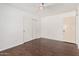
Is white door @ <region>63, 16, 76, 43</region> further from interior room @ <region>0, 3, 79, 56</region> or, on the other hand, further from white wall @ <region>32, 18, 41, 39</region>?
white wall @ <region>32, 18, 41, 39</region>

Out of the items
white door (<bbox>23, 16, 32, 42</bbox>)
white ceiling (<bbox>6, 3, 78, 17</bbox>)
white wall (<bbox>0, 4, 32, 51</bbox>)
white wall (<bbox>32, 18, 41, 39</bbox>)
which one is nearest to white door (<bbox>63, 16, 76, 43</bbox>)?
white ceiling (<bbox>6, 3, 78, 17</bbox>)

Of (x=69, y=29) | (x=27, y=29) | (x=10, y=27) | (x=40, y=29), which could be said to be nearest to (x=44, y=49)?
(x=40, y=29)

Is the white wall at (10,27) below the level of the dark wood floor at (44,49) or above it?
above

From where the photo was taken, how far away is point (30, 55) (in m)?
2.09

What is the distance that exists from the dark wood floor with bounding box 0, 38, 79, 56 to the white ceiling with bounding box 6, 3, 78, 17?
19.4 inches

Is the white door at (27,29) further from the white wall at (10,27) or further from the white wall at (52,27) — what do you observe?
the white wall at (52,27)

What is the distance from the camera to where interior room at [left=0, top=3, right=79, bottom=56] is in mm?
2057

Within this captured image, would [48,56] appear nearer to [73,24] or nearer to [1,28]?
[73,24]

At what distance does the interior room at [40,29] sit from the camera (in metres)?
2.06

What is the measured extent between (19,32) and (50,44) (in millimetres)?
607

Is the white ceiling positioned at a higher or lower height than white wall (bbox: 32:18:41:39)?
higher

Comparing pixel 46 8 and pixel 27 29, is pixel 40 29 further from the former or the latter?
pixel 46 8

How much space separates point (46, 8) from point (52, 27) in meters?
0.36

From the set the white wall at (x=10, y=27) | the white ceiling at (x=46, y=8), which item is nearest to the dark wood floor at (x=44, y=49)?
the white wall at (x=10, y=27)
